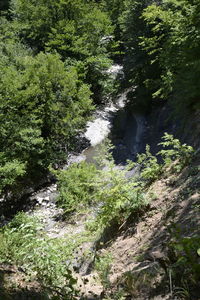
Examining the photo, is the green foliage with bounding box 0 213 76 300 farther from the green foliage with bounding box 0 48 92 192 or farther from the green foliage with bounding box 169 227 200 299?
the green foliage with bounding box 0 48 92 192

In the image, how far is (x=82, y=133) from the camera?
1616 centimetres

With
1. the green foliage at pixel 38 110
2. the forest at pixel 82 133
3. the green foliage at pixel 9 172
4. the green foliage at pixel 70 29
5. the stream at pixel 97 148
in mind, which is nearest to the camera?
the forest at pixel 82 133

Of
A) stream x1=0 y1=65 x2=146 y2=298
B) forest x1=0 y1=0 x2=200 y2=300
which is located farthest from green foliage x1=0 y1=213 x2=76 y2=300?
stream x1=0 y1=65 x2=146 y2=298

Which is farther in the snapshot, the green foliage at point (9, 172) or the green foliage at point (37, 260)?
the green foliage at point (9, 172)

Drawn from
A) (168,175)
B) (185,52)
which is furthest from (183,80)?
(168,175)

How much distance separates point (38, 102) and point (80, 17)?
10823 millimetres

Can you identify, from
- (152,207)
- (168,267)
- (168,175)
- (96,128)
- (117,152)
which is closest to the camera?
(168,267)

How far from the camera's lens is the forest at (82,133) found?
141 inches

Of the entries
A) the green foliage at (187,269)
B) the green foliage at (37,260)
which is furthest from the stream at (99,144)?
the green foliage at (187,269)

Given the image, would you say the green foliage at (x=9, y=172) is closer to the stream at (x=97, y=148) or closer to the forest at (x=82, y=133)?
the forest at (x=82, y=133)

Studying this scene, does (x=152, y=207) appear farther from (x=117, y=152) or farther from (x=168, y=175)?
(x=117, y=152)

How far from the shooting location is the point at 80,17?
20.2m

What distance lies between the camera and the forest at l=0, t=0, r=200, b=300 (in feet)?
11.8

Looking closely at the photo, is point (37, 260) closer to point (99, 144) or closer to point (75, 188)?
point (75, 188)
